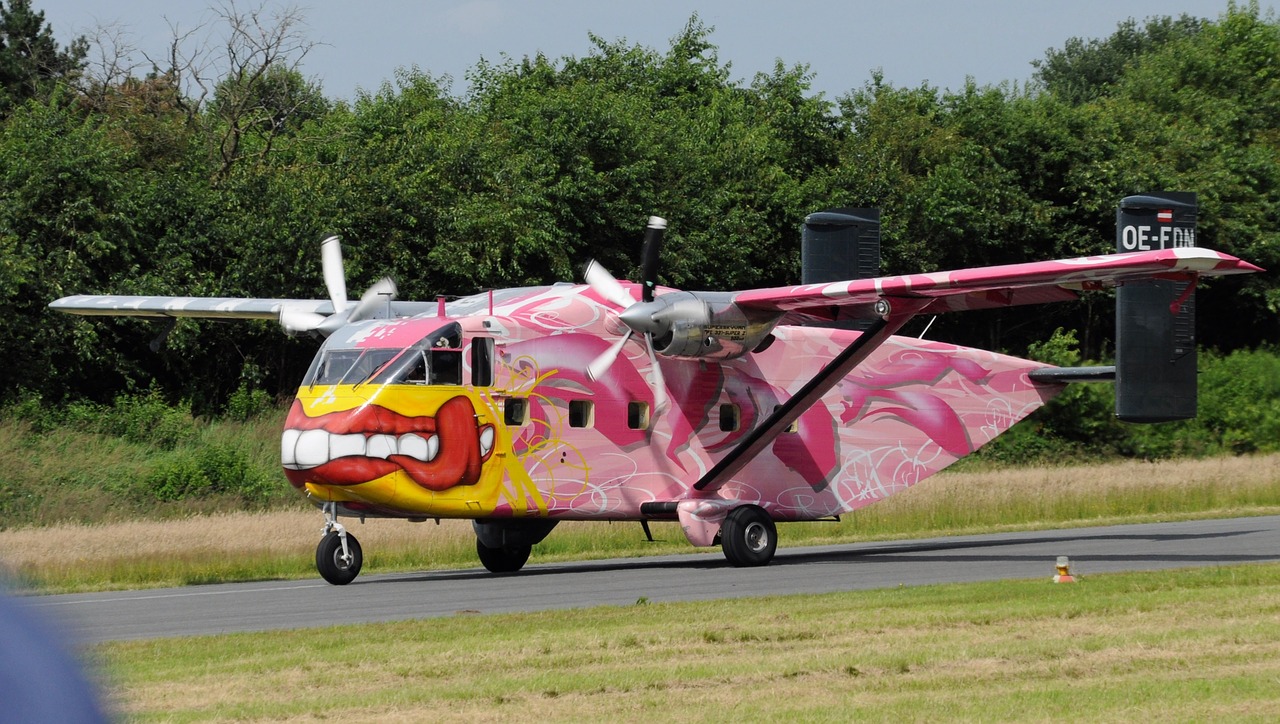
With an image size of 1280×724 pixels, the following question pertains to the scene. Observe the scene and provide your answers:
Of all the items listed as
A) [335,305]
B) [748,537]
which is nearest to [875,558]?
[748,537]

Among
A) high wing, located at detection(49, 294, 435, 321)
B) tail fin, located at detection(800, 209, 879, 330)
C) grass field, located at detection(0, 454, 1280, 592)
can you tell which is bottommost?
grass field, located at detection(0, 454, 1280, 592)

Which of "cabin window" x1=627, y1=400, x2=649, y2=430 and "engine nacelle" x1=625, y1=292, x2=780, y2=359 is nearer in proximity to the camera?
"engine nacelle" x1=625, y1=292, x2=780, y2=359

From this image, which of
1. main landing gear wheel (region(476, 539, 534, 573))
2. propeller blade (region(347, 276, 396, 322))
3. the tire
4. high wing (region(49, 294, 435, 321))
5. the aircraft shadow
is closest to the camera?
the tire

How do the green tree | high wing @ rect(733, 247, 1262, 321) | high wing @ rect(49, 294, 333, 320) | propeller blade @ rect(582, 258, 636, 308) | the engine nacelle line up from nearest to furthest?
1. high wing @ rect(733, 247, 1262, 321)
2. the engine nacelle
3. propeller blade @ rect(582, 258, 636, 308)
4. high wing @ rect(49, 294, 333, 320)
5. the green tree

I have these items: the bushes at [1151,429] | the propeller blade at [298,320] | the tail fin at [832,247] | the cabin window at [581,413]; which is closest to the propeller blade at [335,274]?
the propeller blade at [298,320]

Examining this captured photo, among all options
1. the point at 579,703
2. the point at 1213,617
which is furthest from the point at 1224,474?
the point at 579,703

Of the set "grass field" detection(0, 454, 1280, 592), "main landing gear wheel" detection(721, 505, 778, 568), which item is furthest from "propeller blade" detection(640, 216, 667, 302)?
"grass field" detection(0, 454, 1280, 592)

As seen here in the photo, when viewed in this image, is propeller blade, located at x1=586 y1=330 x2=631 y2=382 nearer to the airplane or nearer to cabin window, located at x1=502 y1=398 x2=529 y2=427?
the airplane

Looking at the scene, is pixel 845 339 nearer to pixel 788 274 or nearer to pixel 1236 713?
pixel 1236 713

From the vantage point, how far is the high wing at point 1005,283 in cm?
1622

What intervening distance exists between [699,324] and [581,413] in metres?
1.95

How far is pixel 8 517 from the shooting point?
27328 millimetres

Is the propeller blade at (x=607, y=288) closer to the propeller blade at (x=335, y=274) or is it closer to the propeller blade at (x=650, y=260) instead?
the propeller blade at (x=650, y=260)

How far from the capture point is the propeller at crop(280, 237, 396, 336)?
1903 centimetres
